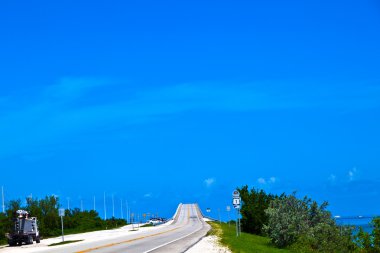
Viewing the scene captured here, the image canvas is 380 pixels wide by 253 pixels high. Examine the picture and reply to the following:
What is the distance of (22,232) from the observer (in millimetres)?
46969

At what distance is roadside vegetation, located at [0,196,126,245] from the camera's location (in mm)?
61244

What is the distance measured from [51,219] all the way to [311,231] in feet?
154

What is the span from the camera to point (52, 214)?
72.4m

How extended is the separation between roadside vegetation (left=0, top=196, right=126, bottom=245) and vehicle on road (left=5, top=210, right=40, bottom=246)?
6.91 meters

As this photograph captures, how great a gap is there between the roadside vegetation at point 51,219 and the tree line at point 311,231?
28431 mm

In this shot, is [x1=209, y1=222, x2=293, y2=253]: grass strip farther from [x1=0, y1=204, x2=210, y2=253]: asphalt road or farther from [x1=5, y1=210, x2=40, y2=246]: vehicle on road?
[x1=5, y1=210, x2=40, y2=246]: vehicle on road

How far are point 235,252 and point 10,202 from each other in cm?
4301

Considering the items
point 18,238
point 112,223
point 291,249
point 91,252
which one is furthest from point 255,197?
point 112,223

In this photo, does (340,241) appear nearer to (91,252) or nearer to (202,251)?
(202,251)

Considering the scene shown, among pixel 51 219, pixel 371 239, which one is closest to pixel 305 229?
pixel 371 239

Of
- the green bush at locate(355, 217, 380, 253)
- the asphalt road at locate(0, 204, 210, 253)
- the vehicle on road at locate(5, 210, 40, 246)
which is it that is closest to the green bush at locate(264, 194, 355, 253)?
the green bush at locate(355, 217, 380, 253)

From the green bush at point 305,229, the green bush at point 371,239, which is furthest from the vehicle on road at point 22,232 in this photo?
the green bush at point 371,239

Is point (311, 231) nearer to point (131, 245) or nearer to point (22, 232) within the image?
point (131, 245)

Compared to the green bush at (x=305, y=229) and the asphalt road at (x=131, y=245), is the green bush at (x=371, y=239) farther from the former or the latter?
the asphalt road at (x=131, y=245)
